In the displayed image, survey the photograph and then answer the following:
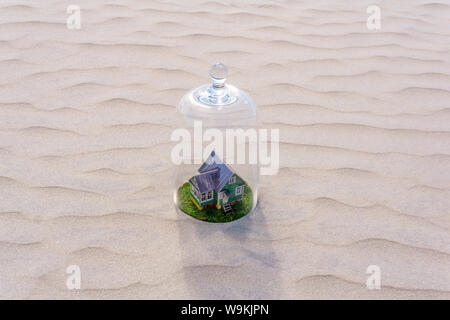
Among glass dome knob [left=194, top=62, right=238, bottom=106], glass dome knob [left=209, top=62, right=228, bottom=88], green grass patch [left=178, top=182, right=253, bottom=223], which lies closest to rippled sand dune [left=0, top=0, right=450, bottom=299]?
green grass patch [left=178, top=182, right=253, bottom=223]

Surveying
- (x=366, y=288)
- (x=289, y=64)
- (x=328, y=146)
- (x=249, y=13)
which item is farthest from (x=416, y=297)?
(x=249, y=13)

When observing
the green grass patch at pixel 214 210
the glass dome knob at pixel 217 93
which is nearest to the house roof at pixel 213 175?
the green grass patch at pixel 214 210

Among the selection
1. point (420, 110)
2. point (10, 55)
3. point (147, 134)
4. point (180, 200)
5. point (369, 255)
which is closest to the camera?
point (369, 255)

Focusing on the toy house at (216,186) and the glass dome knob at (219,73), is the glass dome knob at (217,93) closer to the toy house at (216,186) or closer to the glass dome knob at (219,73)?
the glass dome knob at (219,73)

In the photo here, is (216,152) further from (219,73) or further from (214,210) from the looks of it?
(219,73)

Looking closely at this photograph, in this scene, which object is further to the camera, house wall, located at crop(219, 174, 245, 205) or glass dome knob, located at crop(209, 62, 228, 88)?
house wall, located at crop(219, 174, 245, 205)

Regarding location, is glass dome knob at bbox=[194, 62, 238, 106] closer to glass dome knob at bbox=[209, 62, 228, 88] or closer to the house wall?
glass dome knob at bbox=[209, 62, 228, 88]
